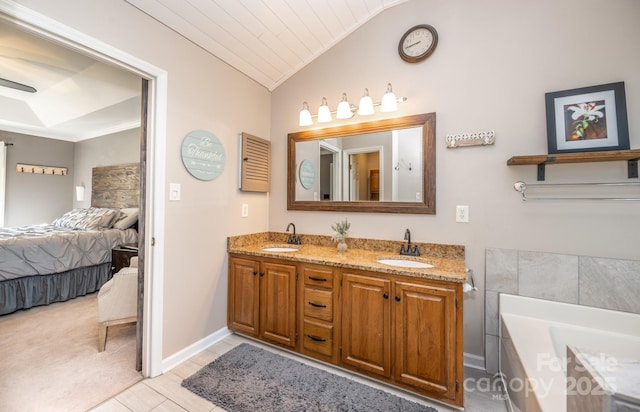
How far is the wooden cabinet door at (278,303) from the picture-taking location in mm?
2049

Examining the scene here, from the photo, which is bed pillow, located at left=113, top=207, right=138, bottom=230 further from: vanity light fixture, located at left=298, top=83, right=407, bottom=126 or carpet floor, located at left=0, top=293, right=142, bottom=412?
vanity light fixture, located at left=298, top=83, right=407, bottom=126

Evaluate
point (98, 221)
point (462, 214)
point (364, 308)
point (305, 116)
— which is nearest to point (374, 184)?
point (462, 214)

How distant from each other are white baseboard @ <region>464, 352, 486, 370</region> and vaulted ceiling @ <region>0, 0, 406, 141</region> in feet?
9.67

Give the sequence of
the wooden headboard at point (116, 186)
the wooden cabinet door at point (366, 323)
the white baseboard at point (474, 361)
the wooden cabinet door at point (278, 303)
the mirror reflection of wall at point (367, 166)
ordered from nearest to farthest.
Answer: the wooden cabinet door at point (366, 323), the white baseboard at point (474, 361), the wooden cabinet door at point (278, 303), the mirror reflection of wall at point (367, 166), the wooden headboard at point (116, 186)

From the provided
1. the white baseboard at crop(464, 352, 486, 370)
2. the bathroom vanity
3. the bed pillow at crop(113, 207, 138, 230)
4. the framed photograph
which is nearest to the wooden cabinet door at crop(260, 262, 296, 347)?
the bathroom vanity

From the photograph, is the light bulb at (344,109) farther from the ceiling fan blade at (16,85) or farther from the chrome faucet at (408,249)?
the ceiling fan blade at (16,85)

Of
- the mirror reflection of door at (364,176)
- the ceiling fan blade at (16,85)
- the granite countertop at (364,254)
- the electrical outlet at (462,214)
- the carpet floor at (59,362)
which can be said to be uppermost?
the ceiling fan blade at (16,85)

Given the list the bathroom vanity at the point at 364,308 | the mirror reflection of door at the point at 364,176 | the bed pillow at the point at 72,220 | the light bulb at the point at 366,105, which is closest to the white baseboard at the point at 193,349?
the bathroom vanity at the point at 364,308

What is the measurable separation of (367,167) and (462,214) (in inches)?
34.2

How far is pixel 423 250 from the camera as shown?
210 centimetres

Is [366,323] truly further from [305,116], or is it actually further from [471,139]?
[305,116]

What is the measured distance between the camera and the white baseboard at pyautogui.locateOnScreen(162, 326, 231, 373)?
1914mm

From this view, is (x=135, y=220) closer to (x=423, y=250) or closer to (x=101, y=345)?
(x=101, y=345)

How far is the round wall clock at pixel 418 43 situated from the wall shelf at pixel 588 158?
1.11 m
